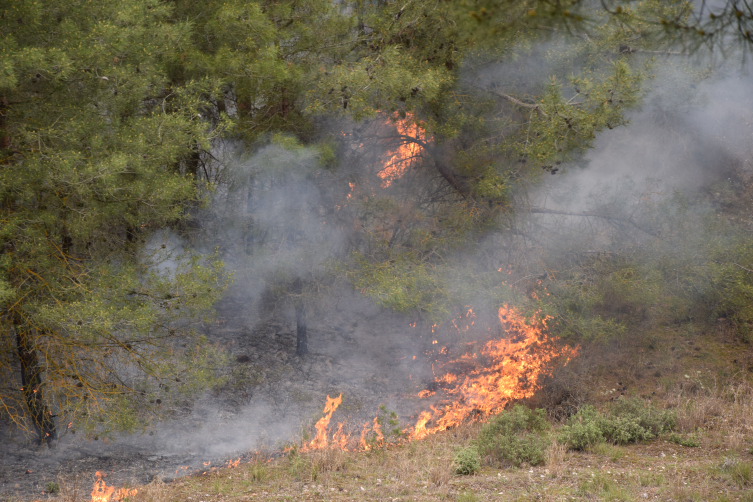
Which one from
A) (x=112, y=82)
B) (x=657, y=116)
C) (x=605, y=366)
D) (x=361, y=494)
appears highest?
(x=657, y=116)

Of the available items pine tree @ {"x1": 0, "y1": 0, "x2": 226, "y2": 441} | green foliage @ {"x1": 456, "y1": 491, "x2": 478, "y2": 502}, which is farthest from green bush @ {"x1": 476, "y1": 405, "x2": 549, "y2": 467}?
pine tree @ {"x1": 0, "y1": 0, "x2": 226, "y2": 441}

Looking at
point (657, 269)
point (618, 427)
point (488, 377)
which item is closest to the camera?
point (618, 427)

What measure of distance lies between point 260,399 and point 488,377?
424cm

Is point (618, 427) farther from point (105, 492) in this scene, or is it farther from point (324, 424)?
point (105, 492)

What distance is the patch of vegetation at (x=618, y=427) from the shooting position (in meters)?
6.71

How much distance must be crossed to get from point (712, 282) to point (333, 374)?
695 cm

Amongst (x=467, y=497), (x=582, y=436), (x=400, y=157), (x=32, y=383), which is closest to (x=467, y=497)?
(x=467, y=497)

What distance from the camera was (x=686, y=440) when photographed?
22.1ft

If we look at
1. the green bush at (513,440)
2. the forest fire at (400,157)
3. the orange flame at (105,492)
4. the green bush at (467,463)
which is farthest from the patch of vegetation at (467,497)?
the forest fire at (400,157)

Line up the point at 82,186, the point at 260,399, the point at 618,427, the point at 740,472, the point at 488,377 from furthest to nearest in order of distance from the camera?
the point at 488,377
the point at 260,399
the point at 618,427
the point at 82,186
the point at 740,472

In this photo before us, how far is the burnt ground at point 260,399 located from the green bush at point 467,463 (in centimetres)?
288

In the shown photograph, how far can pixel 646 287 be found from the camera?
8492 mm

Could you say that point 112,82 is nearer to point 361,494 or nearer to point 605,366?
point 361,494

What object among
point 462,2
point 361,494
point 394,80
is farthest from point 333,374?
point 462,2
